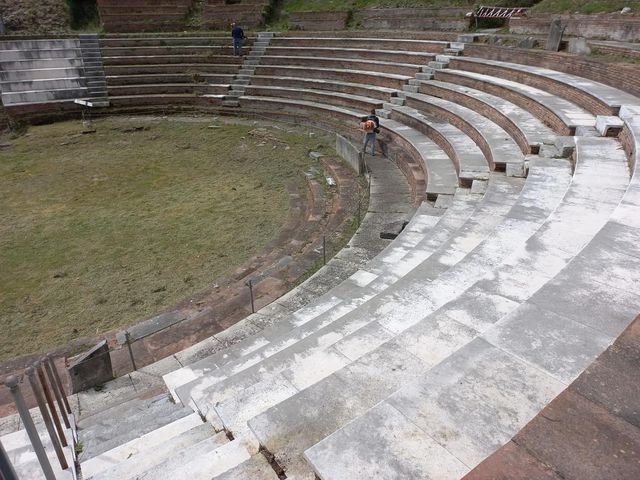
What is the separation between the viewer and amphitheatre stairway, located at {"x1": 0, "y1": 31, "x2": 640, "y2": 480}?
2.29m

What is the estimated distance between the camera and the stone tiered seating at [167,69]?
56.4 ft

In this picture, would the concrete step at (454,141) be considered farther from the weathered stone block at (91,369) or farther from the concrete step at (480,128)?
the weathered stone block at (91,369)

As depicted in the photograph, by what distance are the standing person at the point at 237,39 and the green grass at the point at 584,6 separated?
10696 mm

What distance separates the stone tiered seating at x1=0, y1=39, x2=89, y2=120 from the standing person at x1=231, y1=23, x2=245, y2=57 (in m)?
5.91

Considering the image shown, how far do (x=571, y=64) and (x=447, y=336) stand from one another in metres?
10.2

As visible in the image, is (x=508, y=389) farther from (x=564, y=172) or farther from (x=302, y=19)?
(x=302, y=19)

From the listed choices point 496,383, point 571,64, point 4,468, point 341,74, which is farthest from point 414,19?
point 4,468

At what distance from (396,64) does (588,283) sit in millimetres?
12775

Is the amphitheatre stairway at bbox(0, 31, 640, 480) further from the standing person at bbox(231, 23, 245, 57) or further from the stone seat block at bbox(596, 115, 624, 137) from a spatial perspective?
the standing person at bbox(231, 23, 245, 57)

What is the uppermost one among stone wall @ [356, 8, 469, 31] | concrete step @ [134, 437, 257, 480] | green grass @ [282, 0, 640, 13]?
green grass @ [282, 0, 640, 13]

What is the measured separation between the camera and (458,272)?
440cm

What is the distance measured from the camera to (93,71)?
17.8m

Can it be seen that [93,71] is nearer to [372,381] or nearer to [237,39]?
[237,39]

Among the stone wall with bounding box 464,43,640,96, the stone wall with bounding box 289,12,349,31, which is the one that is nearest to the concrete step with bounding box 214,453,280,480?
the stone wall with bounding box 464,43,640,96
